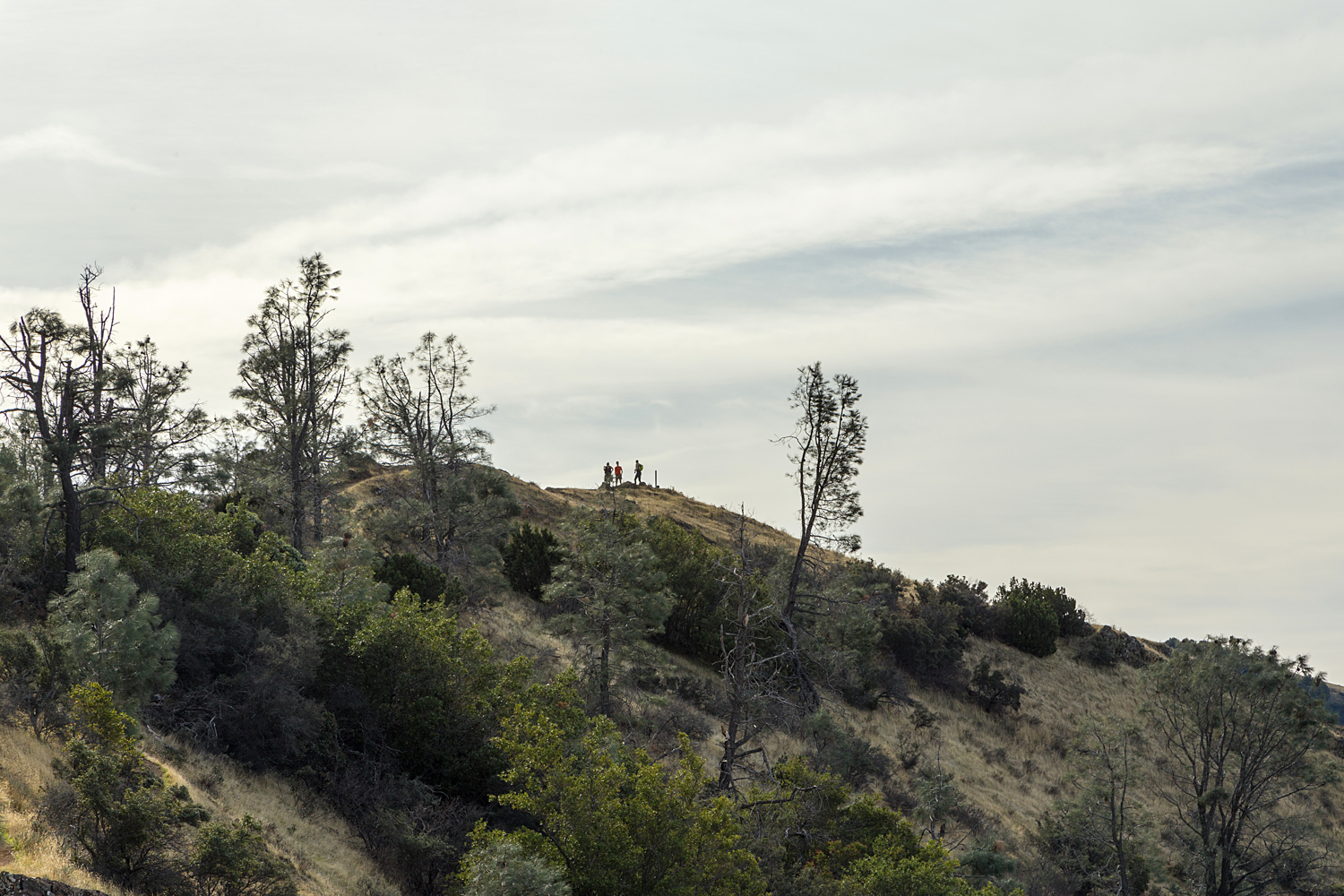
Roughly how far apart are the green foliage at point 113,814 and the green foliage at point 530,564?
25.6 meters

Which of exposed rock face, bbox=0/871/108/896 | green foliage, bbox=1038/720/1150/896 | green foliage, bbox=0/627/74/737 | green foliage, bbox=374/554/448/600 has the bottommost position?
green foliage, bbox=1038/720/1150/896

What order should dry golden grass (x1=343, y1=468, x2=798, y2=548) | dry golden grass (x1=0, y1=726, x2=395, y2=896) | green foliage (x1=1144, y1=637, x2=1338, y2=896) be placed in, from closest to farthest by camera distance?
dry golden grass (x1=0, y1=726, x2=395, y2=896)
green foliage (x1=1144, y1=637, x2=1338, y2=896)
dry golden grass (x1=343, y1=468, x2=798, y2=548)

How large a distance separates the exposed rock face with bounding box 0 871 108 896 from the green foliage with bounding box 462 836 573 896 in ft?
13.4

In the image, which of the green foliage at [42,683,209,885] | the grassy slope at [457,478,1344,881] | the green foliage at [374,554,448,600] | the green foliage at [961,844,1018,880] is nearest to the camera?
the green foliage at [42,683,209,885]

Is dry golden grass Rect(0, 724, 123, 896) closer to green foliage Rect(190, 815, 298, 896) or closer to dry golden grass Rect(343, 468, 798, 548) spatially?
green foliage Rect(190, 815, 298, 896)

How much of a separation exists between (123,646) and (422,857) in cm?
597

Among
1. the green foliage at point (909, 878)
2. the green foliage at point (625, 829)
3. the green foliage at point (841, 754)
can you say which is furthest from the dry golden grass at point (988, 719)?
the green foliage at point (625, 829)

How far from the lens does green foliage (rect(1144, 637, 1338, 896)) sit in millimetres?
26766

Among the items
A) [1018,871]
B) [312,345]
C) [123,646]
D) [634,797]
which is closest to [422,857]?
[634,797]

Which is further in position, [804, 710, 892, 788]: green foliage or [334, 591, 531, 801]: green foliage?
[804, 710, 892, 788]: green foliage

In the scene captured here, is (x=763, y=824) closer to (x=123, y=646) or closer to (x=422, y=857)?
(x=422, y=857)

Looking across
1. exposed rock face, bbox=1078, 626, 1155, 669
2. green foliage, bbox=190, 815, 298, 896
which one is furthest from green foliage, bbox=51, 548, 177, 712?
exposed rock face, bbox=1078, 626, 1155, 669

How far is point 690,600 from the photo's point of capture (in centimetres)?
3634

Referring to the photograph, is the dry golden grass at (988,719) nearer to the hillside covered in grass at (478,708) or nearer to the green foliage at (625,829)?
the hillside covered in grass at (478,708)
